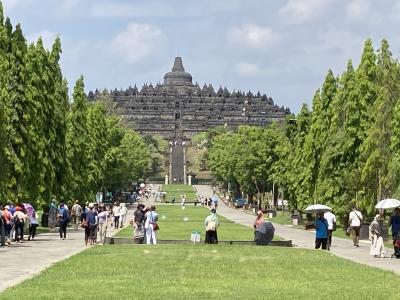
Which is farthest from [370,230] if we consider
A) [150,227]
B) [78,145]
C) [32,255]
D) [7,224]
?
[78,145]

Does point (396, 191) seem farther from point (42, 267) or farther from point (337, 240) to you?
point (42, 267)

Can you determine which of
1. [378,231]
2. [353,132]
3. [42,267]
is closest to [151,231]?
[378,231]

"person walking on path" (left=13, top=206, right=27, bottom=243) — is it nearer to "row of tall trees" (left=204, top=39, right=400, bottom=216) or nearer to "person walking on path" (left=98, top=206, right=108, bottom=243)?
"person walking on path" (left=98, top=206, right=108, bottom=243)

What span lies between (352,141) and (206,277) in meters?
35.2

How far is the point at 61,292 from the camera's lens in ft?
56.1

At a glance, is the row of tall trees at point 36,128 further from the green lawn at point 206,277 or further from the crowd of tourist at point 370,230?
the green lawn at point 206,277

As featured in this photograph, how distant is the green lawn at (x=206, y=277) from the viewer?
1711 cm

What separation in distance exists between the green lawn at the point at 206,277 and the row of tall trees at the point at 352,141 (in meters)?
19.0

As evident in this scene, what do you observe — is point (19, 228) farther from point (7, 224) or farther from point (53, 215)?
point (53, 215)

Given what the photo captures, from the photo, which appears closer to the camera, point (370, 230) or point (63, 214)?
point (370, 230)

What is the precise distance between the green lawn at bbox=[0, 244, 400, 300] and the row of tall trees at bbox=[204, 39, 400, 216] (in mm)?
19015

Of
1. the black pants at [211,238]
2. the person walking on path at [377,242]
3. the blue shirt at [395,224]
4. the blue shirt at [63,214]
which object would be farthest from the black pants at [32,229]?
the blue shirt at [395,224]

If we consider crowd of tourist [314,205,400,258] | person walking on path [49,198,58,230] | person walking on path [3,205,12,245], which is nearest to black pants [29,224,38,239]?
person walking on path [3,205,12,245]

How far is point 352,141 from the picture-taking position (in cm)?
5466
